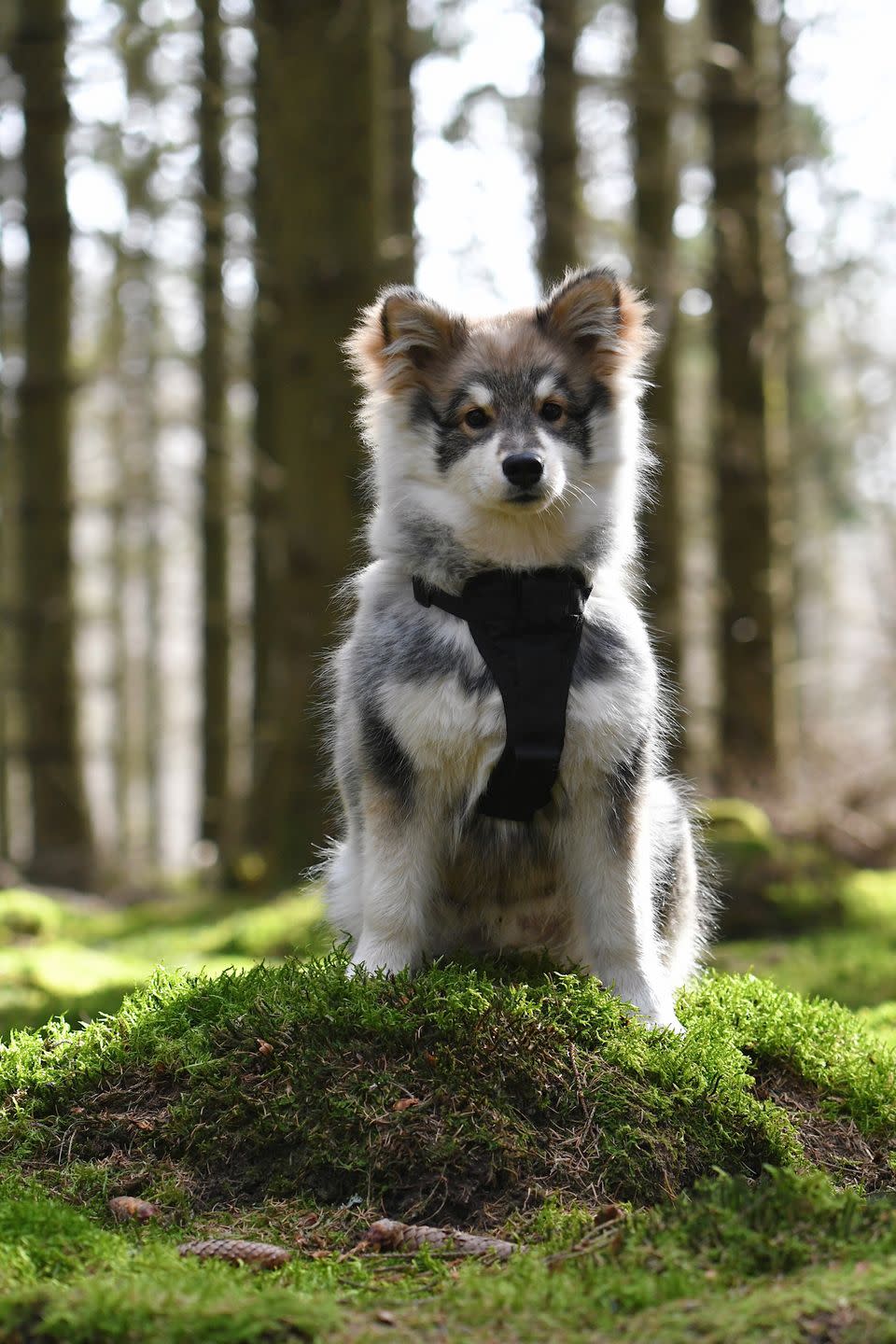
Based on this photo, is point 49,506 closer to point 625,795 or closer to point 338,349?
point 338,349

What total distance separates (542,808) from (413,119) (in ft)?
30.5

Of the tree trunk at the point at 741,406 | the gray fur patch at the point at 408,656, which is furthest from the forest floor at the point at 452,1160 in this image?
the tree trunk at the point at 741,406

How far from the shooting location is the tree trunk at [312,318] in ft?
26.4

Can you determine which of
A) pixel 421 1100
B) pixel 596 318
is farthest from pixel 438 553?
pixel 421 1100

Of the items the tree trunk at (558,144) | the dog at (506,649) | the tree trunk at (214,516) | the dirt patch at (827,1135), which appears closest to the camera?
the dirt patch at (827,1135)

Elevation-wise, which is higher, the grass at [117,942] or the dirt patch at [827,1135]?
the dirt patch at [827,1135]

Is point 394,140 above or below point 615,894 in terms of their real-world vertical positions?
above

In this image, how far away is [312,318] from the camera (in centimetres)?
818

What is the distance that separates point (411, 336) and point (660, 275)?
25.0 ft

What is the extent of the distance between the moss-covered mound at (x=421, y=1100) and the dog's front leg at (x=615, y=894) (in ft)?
0.61

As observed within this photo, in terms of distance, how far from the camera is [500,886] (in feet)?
14.4

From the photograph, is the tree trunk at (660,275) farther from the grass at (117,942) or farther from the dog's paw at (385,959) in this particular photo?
the dog's paw at (385,959)

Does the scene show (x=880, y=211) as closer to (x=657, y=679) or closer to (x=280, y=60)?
(x=280, y=60)

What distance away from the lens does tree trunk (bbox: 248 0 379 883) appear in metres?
8.04
